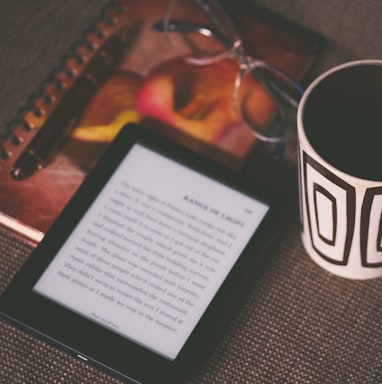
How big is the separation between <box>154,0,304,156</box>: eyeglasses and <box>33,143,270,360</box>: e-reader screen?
Result: 8cm

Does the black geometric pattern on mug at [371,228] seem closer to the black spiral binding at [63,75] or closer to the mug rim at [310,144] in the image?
the mug rim at [310,144]

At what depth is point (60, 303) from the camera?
0.43 m

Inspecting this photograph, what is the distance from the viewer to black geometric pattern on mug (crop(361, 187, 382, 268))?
0.36 meters

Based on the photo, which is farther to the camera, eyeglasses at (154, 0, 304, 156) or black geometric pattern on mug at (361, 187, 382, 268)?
eyeglasses at (154, 0, 304, 156)

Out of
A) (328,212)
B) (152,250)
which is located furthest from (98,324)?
(328,212)

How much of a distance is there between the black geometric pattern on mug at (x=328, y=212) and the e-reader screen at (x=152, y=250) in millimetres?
47

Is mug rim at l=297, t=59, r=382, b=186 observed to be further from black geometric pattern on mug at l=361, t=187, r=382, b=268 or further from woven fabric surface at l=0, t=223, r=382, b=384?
woven fabric surface at l=0, t=223, r=382, b=384

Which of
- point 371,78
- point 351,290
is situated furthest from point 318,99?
point 351,290

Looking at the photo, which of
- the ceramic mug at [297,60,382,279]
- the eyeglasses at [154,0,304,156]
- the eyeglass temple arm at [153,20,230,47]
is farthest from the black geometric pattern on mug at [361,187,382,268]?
the eyeglass temple arm at [153,20,230,47]

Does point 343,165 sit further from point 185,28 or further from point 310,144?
point 185,28

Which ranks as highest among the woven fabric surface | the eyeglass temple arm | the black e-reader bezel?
the eyeglass temple arm

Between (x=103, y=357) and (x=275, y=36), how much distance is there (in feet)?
0.99

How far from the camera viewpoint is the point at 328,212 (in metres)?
0.40

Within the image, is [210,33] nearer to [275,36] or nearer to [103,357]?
[275,36]
